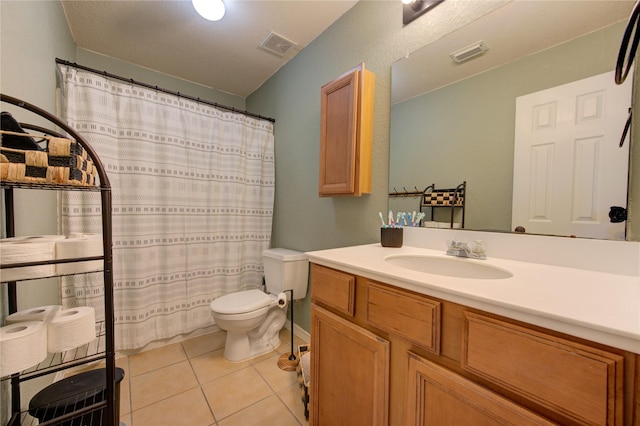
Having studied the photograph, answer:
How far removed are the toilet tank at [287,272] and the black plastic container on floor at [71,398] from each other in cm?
106

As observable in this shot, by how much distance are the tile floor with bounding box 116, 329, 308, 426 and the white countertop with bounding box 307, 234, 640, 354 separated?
1.03m

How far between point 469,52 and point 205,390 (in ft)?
7.56

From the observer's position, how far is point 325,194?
163cm

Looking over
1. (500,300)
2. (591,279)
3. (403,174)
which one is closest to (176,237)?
(403,174)

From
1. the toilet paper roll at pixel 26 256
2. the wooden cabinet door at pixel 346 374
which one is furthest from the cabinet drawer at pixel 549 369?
the toilet paper roll at pixel 26 256

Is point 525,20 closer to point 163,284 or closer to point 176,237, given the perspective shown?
point 176,237

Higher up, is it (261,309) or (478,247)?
(478,247)

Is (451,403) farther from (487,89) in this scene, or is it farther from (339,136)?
(339,136)

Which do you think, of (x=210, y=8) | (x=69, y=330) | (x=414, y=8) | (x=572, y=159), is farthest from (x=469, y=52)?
(x=69, y=330)

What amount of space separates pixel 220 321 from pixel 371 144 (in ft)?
4.96

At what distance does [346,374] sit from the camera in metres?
0.93

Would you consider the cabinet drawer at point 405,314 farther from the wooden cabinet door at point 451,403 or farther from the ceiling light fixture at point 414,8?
the ceiling light fixture at point 414,8

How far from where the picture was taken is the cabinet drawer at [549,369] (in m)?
0.43

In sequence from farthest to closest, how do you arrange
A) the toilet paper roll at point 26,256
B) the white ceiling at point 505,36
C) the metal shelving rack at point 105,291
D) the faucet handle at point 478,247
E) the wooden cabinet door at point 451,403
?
1. the faucet handle at point 478,247
2. the white ceiling at point 505,36
3. the metal shelving rack at point 105,291
4. the toilet paper roll at point 26,256
5. the wooden cabinet door at point 451,403
